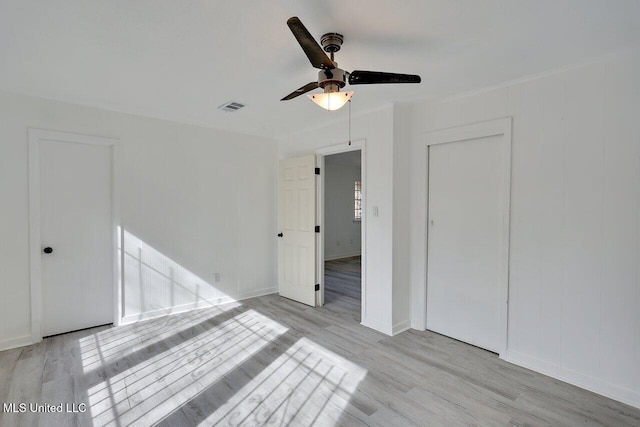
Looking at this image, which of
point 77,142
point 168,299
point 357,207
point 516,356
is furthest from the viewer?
point 357,207

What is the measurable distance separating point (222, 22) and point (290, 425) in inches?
99.0

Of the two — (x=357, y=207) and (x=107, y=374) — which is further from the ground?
(x=357, y=207)

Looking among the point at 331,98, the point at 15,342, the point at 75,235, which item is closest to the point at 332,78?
the point at 331,98

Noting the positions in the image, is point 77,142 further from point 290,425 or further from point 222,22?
point 290,425

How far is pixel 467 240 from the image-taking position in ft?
10.4

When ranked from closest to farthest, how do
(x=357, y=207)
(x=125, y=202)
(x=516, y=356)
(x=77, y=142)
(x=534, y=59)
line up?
(x=534, y=59) < (x=516, y=356) < (x=77, y=142) < (x=125, y=202) < (x=357, y=207)

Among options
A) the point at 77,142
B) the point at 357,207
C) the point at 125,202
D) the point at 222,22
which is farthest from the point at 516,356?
the point at 357,207

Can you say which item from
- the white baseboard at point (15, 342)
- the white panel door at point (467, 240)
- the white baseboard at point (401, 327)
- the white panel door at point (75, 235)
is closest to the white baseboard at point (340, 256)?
the white baseboard at point (401, 327)

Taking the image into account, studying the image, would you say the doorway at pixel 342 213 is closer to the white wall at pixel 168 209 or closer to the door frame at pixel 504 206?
the white wall at pixel 168 209

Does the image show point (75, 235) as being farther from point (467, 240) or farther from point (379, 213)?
point (467, 240)

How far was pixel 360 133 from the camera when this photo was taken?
147 inches

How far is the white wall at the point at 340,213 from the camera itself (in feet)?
26.7

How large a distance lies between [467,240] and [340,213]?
537 cm

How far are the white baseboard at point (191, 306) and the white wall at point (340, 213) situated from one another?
11.2ft
